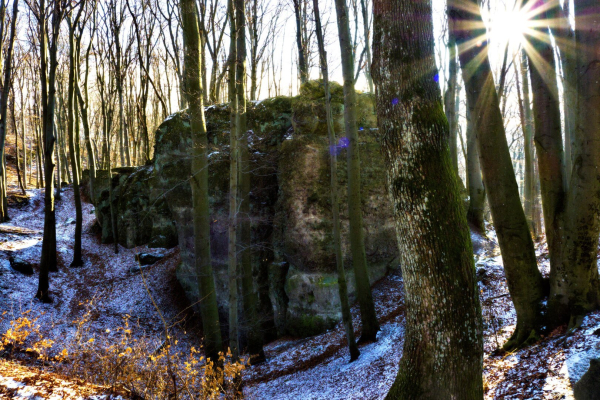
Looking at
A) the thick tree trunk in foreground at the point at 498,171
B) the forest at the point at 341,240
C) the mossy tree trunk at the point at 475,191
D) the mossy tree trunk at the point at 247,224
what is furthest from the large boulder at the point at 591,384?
the mossy tree trunk at the point at 475,191

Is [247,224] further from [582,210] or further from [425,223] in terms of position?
Result: [582,210]

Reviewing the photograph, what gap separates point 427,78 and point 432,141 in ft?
2.08

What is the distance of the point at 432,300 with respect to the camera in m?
3.63

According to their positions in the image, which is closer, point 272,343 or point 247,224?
point 247,224

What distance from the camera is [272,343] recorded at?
12203 mm

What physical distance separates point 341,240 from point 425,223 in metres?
8.35

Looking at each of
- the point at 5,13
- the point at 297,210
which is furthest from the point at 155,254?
the point at 5,13

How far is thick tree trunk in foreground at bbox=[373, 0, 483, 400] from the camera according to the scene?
3.58m

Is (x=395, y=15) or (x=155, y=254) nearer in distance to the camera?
(x=395, y=15)

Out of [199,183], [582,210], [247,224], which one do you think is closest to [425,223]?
[582,210]

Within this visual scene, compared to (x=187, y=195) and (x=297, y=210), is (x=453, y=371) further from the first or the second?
(x=187, y=195)

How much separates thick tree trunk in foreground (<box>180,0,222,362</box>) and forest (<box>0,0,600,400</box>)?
0.05 meters

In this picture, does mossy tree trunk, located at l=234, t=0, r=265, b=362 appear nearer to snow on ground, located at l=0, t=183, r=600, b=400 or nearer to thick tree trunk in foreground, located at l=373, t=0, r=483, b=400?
snow on ground, located at l=0, t=183, r=600, b=400

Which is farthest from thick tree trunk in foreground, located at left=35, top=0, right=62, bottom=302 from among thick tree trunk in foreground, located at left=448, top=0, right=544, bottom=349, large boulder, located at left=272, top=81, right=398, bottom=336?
thick tree trunk in foreground, located at left=448, top=0, right=544, bottom=349
